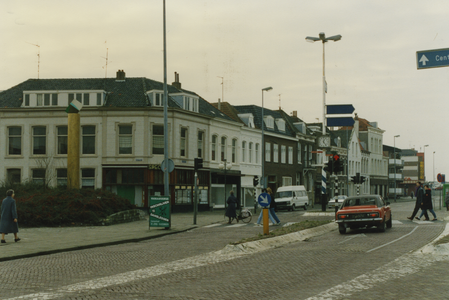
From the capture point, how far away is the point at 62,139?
40938mm

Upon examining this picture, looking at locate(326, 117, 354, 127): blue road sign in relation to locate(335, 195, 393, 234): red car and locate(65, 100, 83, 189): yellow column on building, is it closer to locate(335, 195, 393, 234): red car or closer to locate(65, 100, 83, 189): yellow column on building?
locate(335, 195, 393, 234): red car

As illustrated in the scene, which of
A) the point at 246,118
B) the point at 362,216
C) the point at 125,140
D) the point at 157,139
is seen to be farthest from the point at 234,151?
the point at 362,216

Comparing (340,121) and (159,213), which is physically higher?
(340,121)

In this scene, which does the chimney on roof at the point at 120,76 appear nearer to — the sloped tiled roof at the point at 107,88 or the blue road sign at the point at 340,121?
the sloped tiled roof at the point at 107,88

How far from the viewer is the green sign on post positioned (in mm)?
22359

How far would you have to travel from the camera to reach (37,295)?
334 inches

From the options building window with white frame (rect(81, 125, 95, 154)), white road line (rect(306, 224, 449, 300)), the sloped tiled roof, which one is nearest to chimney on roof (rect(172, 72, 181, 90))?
the sloped tiled roof

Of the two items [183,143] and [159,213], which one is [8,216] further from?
[183,143]

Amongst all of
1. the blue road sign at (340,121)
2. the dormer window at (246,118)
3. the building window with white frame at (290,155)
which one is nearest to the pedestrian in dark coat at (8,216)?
the blue road sign at (340,121)

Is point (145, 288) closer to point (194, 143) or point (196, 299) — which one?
point (196, 299)

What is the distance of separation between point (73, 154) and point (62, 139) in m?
9.85

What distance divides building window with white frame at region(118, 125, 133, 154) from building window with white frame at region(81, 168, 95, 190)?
273 cm

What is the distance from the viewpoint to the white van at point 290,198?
45125mm

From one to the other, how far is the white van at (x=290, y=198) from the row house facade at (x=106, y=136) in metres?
→ 8.03
